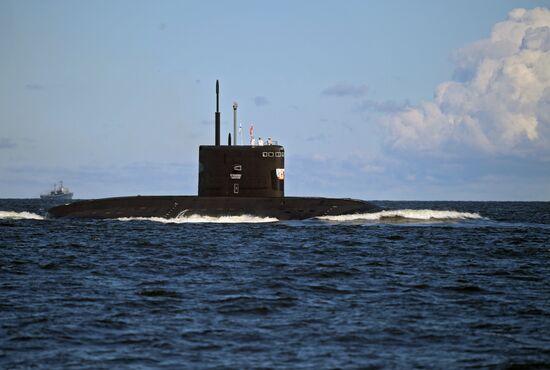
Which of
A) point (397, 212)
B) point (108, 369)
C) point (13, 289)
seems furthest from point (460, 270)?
point (397, 212)

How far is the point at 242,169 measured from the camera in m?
47.9

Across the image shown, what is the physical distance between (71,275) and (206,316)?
28.3 ft

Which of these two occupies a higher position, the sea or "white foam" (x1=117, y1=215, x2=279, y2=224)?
"white foam" (x1=117, y1=215, x2=279, y2=224)

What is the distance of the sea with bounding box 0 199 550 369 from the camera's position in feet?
49.5

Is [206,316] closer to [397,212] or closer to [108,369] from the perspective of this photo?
[108,369]

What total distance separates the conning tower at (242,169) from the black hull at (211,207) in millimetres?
628

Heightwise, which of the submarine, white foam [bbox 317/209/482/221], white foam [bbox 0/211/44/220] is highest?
the submarine

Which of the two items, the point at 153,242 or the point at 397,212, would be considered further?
the point at 397,212

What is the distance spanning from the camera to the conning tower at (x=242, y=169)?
47656mm

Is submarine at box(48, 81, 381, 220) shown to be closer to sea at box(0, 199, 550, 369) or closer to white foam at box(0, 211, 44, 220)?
sea at box(0, 199, 550, 369)

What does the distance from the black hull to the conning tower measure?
63 cm

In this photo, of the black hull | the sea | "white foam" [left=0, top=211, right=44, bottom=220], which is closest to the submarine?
the black hull

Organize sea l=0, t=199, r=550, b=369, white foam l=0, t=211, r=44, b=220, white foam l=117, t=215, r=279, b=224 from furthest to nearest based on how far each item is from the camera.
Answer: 1. white foam l=0, t=211, r=44, b=220
2. white foam l=117, t=215, r=279, b=224
3. sea l=0, t=199, r=550, b=369

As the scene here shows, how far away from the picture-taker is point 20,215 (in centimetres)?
6372
